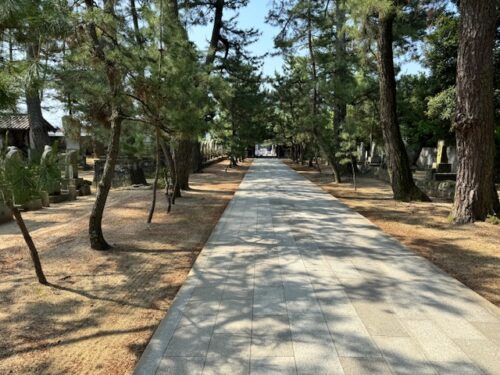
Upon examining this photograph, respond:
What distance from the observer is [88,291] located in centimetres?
453

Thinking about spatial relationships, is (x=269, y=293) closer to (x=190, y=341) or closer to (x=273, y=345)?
(x=273, y=345)

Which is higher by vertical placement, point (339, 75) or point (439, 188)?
point (339, 75)

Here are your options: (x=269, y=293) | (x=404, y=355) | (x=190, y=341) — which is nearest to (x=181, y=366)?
(x=190, y=341)

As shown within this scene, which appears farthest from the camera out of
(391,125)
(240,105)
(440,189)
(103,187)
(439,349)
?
(240,105)

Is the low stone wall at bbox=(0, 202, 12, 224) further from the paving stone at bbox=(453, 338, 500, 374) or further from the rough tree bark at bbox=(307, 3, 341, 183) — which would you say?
the rough tree bark at bbox=(307, 3, 341, 183)

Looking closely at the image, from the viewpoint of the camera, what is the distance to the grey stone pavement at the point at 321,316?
303 centimetres

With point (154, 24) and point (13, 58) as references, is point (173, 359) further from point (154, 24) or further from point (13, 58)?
point (154, 24)

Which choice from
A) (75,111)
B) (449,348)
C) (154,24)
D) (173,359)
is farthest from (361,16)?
(173,359)

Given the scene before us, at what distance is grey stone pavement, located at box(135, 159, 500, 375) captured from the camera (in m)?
3.03

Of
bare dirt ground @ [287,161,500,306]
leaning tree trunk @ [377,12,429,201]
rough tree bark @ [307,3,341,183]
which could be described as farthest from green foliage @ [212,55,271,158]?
bare dirt ground @ [287,161,500,306]

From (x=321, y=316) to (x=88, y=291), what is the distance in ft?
8.82

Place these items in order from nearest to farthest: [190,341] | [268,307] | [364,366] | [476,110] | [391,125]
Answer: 1. [364,366]
2. [190,341]
3. [268,307]
4. [476,110]
5. [391,125]

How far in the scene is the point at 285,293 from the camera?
443 cm

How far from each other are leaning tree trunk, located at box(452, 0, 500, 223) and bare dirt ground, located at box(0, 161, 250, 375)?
544 centimetres
